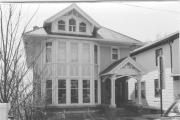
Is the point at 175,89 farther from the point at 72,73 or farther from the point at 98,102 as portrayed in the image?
the point at 72,73

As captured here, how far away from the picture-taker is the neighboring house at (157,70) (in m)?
2.46

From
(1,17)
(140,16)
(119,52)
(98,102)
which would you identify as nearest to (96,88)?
(98,102)

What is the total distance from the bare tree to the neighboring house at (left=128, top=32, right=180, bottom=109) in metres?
1.06

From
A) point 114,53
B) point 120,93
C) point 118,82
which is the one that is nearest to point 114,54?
point 114,53

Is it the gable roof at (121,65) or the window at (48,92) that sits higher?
the gable roof at (121,65)

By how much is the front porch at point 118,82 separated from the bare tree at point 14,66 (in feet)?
2.44

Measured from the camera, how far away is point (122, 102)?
259cm

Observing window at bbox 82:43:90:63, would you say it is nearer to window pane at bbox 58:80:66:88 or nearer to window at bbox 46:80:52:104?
window pane at bbox 58:80:66:88

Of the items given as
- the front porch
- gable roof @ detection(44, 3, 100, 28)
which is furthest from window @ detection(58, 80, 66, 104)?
gable roof @ detection(44, 3, 100, 28)

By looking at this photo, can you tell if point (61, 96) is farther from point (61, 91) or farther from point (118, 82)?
point (118, 82)

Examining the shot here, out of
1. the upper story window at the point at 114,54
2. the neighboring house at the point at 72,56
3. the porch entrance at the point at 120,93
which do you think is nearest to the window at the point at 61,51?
the neighboring house at the point at 72,56

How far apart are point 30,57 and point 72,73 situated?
43 cm

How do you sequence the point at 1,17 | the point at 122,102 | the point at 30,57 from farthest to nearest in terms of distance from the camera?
the point at 122,102 < the point at 30,57 < the point at 1,17

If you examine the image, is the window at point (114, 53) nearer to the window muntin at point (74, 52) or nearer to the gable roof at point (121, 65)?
the gable roof at point (121, 65)
